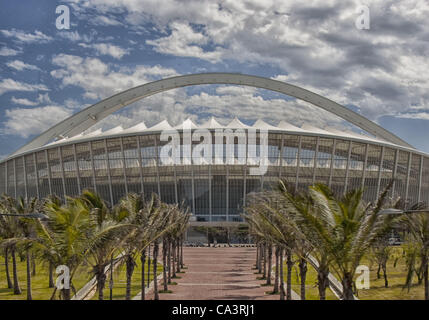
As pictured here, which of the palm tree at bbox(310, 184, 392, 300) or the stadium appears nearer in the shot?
the palm tree at bbox(310, 184, 392, 300)

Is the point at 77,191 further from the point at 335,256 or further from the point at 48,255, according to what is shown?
the point at 335,256

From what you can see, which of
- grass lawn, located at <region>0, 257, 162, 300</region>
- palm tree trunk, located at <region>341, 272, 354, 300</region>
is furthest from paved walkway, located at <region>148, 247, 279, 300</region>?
palm tree trunk, located at <region>341, 272, 354, 300</region>

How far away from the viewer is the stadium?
64812 millimetres

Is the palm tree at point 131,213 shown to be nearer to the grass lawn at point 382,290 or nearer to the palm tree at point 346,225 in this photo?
the palm tree at point 346,225

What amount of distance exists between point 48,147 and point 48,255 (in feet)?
180

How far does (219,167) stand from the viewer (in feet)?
216

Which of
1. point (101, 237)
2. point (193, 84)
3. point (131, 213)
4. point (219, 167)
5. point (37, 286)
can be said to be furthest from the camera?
point (193, 84)

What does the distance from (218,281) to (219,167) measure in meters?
35.2

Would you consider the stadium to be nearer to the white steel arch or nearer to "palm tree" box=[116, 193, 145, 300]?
the white steel arch

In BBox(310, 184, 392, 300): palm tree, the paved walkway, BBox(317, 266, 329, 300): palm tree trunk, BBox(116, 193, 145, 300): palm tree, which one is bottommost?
the paved walkway

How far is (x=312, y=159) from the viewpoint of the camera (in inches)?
2566

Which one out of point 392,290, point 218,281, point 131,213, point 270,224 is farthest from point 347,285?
point 218,281

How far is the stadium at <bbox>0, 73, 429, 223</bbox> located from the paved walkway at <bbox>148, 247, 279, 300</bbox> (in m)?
20.7

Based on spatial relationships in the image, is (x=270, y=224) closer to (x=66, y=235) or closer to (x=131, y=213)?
(x=131, y=213)
